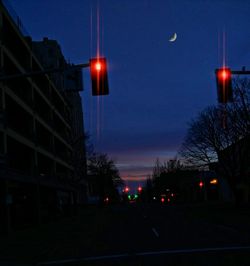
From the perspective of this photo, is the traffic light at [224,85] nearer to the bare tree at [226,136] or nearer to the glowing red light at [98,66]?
the glowing red light at [98,66]

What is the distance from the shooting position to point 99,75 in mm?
12422

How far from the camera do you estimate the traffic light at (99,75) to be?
12.3 meters

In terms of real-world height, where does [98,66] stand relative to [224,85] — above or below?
above

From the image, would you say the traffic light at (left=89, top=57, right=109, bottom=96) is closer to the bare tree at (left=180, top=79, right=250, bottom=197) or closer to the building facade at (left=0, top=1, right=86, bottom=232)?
the building facade at (left=0, top=1, right=86, bottom=232)

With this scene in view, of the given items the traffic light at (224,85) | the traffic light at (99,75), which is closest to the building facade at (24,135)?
the traffic light at (99,75)

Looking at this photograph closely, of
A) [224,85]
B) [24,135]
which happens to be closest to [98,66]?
[224,85]

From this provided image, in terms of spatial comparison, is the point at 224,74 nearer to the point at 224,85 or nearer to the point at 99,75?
the point at 224,85

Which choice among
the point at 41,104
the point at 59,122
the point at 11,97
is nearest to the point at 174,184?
the point at 59,122

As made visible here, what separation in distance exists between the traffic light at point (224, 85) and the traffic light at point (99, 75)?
3.33m

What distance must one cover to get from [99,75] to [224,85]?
3.64 meters

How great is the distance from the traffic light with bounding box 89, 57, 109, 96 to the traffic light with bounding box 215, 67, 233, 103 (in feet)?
10.9

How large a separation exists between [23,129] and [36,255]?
31104 millimetres

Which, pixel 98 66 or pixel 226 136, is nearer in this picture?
pixel 98 66

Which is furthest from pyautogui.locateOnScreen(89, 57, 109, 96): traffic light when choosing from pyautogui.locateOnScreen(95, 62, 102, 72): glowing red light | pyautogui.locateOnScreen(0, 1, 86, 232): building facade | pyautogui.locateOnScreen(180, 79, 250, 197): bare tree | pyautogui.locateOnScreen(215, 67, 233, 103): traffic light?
pyautogui.locateOnScreen(180, 79, 250, 197): bare tree
